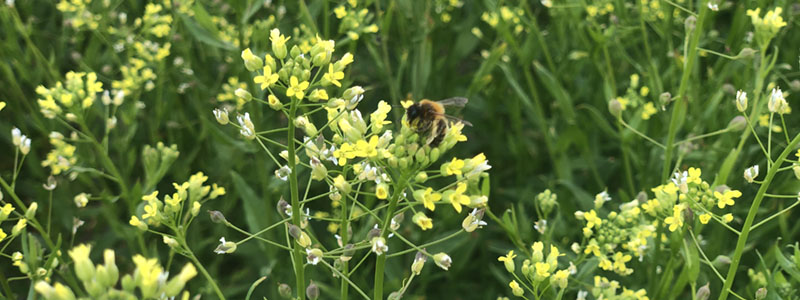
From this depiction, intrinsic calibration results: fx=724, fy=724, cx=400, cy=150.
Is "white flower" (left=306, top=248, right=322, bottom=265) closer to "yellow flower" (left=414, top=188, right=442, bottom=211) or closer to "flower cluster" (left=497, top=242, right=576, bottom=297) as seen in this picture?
"yellow flower" (left=414, top=188, right=442, bottom=211)

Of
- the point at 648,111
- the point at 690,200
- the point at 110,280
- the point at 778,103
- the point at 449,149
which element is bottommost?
the point at 648,111

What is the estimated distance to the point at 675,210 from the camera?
1.74 metres

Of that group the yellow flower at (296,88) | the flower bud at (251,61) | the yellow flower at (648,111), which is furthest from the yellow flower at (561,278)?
the yellow flower at (648,111)

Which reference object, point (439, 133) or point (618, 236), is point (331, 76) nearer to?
point (439, 133)

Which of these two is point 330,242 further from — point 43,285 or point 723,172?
→ point 43,285

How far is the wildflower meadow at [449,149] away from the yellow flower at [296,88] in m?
0.29

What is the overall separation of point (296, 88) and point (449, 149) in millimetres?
1011

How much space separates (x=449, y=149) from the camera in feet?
7.68

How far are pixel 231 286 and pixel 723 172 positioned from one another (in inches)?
78.0

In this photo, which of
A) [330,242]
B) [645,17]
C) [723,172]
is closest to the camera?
[723,172]

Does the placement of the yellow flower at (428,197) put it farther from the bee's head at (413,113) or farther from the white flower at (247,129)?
the white flower at (247,129)

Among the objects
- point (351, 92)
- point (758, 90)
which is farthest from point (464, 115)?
point (351, 92)

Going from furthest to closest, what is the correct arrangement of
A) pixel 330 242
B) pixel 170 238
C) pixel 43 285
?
1. pixel 330 242
2. pixel 170 238
3. pixel 43 285

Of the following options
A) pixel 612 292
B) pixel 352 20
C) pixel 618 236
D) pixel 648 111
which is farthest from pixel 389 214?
pixel 648 111
